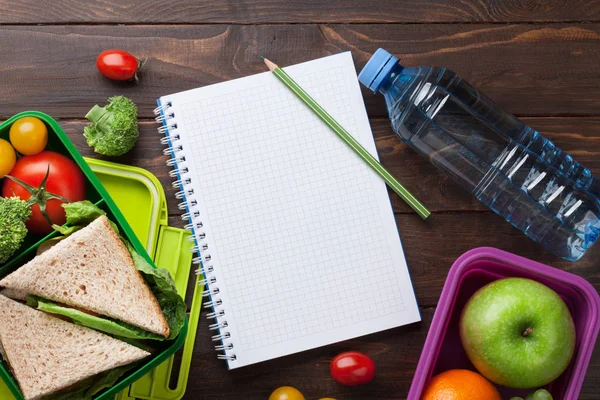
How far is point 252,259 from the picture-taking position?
1103 millimetres

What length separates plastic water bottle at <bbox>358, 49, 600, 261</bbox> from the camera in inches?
43.9

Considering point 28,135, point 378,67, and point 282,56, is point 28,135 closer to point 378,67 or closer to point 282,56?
point 282,56

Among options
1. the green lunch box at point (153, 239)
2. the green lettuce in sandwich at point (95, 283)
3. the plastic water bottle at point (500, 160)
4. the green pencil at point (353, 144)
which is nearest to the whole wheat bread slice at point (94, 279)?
the green lettuce in sandwich at point (95, 283)

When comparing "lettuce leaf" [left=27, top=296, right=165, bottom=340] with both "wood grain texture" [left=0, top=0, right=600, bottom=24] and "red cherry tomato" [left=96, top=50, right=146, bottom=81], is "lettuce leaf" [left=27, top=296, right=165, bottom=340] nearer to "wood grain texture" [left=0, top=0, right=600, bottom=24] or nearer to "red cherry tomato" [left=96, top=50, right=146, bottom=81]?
"red cherry tomato" [left=96, top=50, right=146, bottom=81]

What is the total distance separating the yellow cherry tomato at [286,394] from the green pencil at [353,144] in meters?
0.41

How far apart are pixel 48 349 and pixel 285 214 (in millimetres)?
466

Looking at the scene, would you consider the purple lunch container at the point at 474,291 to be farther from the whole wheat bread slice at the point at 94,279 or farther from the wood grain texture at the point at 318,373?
the whole wheat bread slice at the point at 94,279

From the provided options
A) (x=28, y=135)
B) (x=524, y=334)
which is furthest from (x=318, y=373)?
(x=28, y=135)

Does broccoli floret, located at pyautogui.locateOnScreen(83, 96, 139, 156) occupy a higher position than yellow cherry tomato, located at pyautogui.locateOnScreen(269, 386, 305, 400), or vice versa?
broccoli floret, located at pyautogui.locateOnScreen(83, 96, 139, 156)

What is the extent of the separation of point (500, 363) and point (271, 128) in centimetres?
58

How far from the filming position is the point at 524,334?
93cm

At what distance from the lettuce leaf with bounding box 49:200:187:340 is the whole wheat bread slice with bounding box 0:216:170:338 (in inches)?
0.6

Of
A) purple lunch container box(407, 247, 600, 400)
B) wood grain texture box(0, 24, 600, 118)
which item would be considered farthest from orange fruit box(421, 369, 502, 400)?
wood grain texture box(0, 24, 600, 118)

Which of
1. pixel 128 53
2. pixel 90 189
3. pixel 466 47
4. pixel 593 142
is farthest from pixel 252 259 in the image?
pixel 593 142
